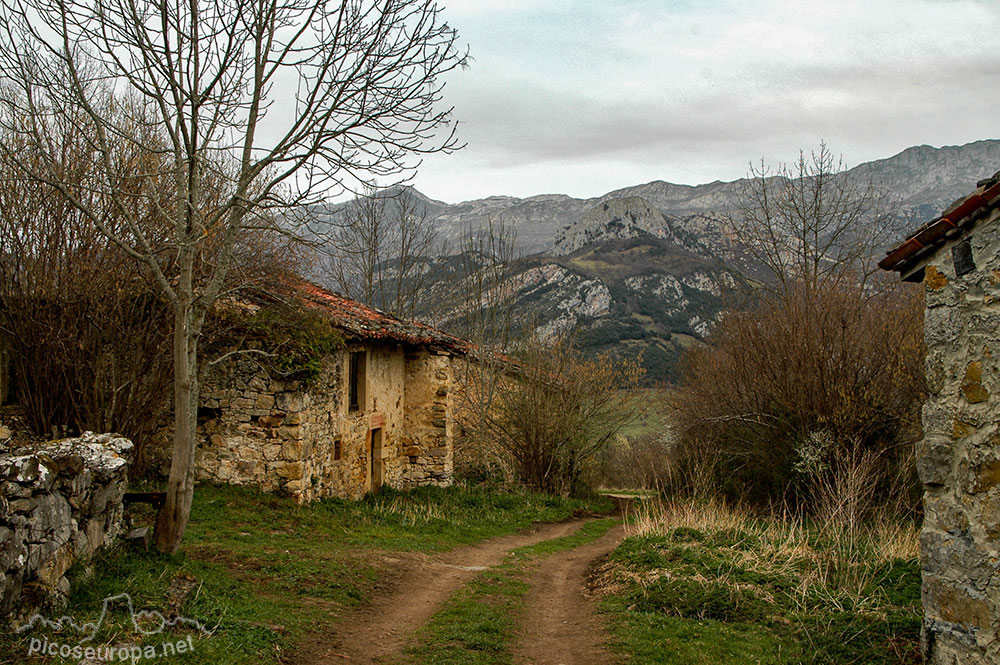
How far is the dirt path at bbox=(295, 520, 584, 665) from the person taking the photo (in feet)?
20.9

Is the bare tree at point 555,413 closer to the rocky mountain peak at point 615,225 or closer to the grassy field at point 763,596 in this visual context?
the grassy field at point 763,596

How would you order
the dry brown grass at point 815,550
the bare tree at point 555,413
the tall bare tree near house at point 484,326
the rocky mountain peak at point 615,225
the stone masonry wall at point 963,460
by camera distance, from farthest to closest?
the rocky mountain peak at point 615,225 → the tall bare tree near house at point 484,326 → the bare tree at point 555,413 → the dry brown grass at point 815,550 → the stone masonry wall at point 963,460

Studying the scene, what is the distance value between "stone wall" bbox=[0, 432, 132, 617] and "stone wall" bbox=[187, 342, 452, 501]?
618cm

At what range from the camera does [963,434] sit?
5.57m

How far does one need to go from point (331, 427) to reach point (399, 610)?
700 centimetres

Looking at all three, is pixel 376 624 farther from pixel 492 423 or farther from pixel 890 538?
pixel 492 423

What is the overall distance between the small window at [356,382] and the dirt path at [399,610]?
4.69 metres

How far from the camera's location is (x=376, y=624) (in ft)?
24.3

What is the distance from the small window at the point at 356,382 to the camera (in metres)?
15.8

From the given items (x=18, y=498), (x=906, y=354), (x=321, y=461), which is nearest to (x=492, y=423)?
(x=321, y=461)

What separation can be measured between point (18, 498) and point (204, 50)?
4.62 m

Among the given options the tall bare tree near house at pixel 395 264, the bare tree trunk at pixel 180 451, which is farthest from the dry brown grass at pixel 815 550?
the tall bare tree near house at pixel 395 264

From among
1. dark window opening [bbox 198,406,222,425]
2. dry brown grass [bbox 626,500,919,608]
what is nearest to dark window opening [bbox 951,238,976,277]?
dry brown grass [bbox 626,500,919,608]
